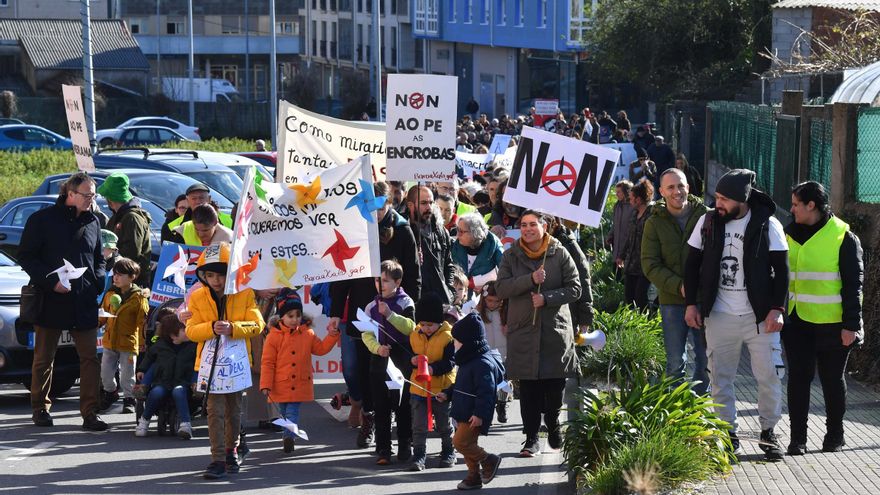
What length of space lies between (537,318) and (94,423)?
3672mm

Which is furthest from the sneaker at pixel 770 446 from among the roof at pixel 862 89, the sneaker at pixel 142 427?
the roof at pixel 862 89

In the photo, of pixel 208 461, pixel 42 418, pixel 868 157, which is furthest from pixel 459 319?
pixel 868 157

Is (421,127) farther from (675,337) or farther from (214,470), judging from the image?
(214,470)

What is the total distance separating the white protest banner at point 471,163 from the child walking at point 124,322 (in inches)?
451

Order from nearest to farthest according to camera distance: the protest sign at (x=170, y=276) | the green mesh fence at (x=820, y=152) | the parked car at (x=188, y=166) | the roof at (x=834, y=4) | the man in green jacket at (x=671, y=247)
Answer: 1. the man in green jacket at (x=671, y=247)
2. the protest sign at (x=170, y=276)
3. the green mesh fence at (x=820, y=152)
4. the parked car at (x=188, y=166)
5. the roof at (x=834, y=4)

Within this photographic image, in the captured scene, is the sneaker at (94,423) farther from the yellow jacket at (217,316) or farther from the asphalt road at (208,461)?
the yellow jacket at (217,316)

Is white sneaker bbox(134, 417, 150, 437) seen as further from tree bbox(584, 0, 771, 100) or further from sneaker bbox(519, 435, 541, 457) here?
tree bbox(584, 0, 771, 100)

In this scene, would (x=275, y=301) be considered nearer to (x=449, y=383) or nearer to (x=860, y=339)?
(x=449, y=383)

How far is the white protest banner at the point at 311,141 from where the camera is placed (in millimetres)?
11664

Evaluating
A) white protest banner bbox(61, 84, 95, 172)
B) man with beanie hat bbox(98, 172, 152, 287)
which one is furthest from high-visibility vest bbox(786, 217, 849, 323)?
white protest banner bbox(61, 84, 95, 172)

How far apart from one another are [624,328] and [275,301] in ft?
10.3

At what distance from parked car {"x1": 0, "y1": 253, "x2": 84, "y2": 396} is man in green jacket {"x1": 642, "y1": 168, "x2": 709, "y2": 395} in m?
4.83

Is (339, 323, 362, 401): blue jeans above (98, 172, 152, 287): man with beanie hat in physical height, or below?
below

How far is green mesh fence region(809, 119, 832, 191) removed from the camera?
14.2 m
